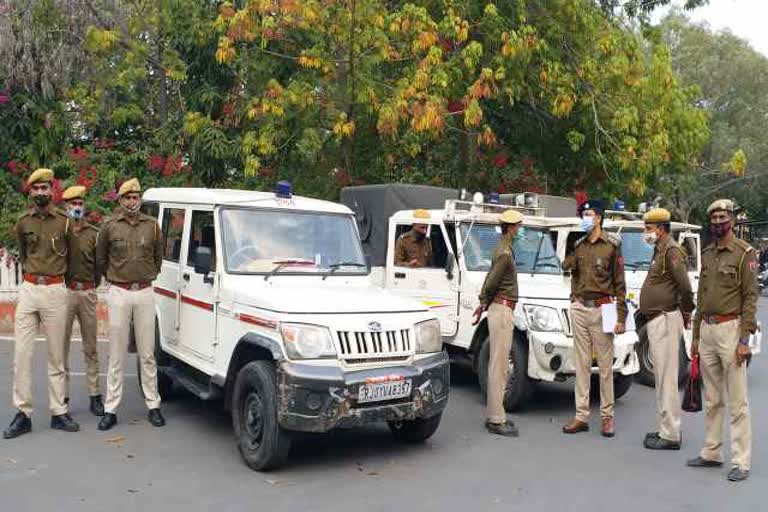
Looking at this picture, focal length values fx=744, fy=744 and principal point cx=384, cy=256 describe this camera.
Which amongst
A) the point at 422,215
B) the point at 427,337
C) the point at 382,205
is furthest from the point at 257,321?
the point at 382,205

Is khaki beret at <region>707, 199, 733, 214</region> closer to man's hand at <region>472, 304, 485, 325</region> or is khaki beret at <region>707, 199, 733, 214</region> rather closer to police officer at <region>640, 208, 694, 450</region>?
police officer at <region>640, 208, 694, 450</region>

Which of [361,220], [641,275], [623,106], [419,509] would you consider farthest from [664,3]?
[419,509]

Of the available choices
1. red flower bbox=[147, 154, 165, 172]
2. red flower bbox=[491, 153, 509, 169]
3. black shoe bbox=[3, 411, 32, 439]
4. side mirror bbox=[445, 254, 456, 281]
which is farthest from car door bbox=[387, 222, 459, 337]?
red flower bbox=[147, 154, 165, 172]

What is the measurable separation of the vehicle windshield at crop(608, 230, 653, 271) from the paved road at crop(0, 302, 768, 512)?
2.69 meters

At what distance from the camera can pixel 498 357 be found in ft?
22.0

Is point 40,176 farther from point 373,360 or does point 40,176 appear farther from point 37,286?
point 373,360

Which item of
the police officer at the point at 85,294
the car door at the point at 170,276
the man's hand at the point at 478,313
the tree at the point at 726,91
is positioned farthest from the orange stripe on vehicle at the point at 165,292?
the tree at the point at 726,91

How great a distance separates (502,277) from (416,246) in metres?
2.04

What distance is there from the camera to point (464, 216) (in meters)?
8.20

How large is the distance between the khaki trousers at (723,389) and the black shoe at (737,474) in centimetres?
3

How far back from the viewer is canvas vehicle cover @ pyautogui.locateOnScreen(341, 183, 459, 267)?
925cm

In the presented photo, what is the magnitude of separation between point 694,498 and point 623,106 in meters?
9.46

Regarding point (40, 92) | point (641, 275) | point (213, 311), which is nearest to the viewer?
point (213, 311)

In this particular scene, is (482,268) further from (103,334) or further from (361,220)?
(103,334)
